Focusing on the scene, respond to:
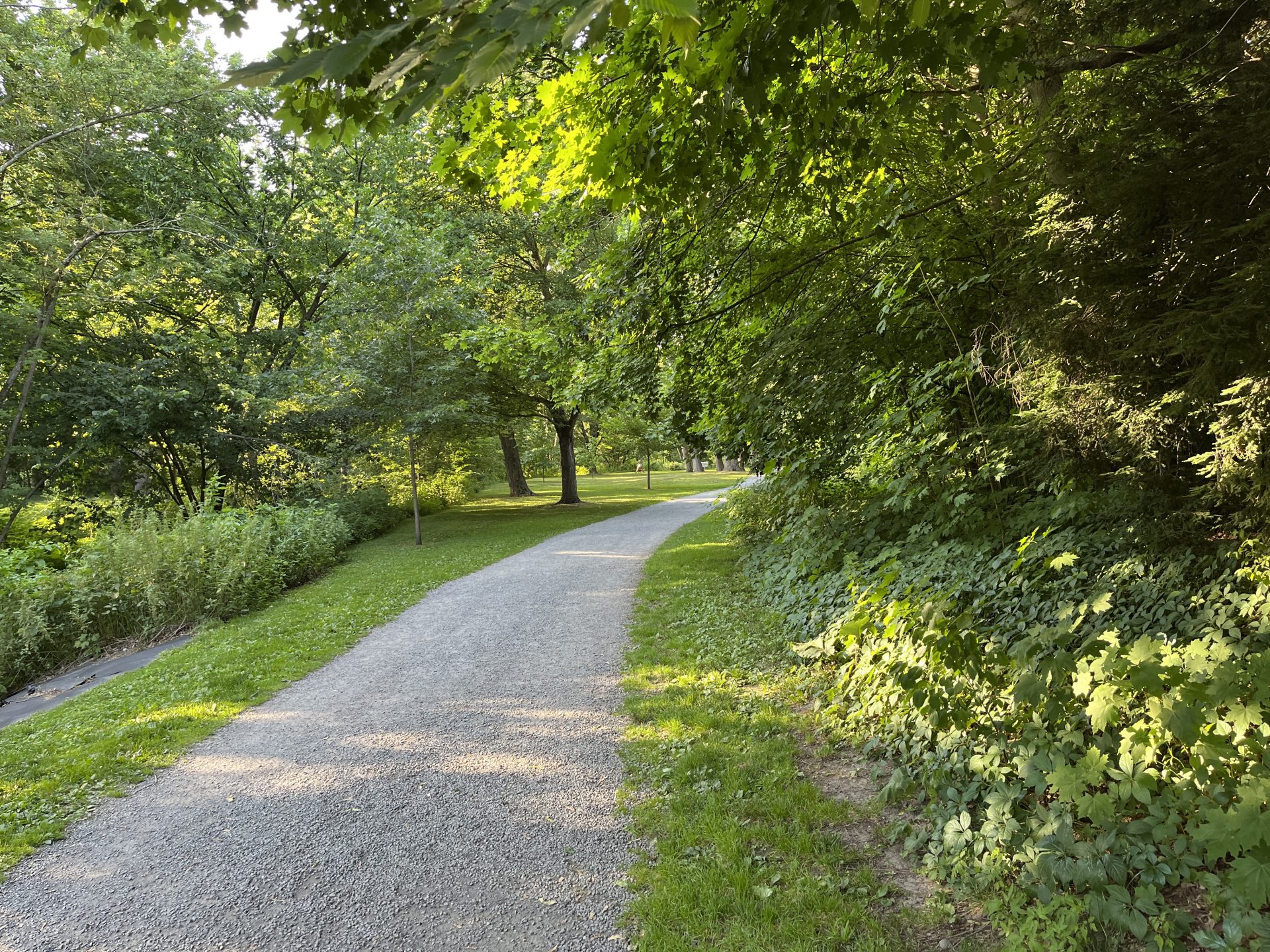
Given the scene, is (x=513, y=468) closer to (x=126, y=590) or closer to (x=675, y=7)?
(x=126, y=590)

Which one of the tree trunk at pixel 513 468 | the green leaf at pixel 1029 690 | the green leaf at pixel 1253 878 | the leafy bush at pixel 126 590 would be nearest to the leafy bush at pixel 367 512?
the leafy bush at pixel 126 590

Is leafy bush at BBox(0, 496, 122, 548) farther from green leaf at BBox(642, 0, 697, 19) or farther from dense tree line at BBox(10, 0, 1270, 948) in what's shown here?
green leaf at BBox(642, 0, 697, 19)

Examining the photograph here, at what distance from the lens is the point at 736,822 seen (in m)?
3.38

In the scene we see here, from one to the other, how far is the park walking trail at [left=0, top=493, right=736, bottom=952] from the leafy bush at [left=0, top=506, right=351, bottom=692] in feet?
12.9

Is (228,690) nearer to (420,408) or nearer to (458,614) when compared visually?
(458,614)

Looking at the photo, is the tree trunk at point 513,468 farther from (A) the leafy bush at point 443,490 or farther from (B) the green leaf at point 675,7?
(B) the green leaf at point 675,7

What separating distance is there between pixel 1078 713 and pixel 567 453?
69.1ft

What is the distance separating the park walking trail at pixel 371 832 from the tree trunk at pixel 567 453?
16398mm

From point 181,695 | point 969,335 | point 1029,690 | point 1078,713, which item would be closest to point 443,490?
point 181,695

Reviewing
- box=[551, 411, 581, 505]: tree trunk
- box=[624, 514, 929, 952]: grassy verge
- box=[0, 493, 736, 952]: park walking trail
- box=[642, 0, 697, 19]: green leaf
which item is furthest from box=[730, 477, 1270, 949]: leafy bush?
box=[551, 411, 581, 505]: tree trunk

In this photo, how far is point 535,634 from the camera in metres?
7.38

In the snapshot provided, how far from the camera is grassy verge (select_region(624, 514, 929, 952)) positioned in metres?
2.66

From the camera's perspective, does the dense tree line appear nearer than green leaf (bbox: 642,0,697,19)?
No

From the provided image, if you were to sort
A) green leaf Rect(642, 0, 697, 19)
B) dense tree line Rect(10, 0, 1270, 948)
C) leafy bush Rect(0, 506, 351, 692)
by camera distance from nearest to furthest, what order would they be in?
green leaf Rect(642, 0, 697, 19) → dense tree line Rect(10, 0, 1270, 948) → leafy bush Rect(0, 506, 351, 692)
